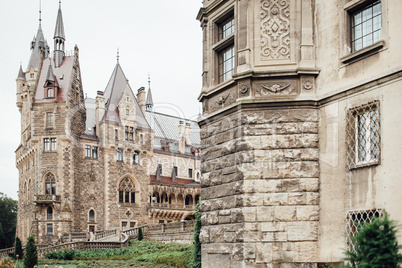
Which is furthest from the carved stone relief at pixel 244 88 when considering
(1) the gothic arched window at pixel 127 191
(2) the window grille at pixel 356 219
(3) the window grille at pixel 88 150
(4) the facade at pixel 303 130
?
(1) the gothic arched window at pixel 127 191

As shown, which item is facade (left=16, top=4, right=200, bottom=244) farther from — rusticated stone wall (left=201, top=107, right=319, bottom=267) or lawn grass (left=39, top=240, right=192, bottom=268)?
rusticated stone wall (left=201, top=107, right=319, bottom=267)

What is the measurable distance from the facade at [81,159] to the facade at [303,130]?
124 feet

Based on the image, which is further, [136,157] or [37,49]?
[37,49]

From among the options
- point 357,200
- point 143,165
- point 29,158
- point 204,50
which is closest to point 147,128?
point 143,165

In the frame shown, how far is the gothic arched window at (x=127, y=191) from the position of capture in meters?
52.8

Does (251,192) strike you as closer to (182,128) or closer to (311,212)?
(311,212)

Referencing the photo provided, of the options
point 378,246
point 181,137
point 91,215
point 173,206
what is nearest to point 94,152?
point 91,215

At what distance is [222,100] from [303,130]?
2208mm

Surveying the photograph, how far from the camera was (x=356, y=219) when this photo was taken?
9.55m

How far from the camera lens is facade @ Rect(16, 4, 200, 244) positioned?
47.1 meters

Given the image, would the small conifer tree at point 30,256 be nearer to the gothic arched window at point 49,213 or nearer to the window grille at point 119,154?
the gothic arched window at point 49,213

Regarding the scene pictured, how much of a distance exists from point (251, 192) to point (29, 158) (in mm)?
43924

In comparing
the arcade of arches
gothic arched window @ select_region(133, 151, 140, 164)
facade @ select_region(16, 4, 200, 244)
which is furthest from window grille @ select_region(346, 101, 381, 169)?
gothic arched window @ select_region(133, 151, 140, 164)

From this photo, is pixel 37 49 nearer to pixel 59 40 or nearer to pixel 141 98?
pixel 59 40
